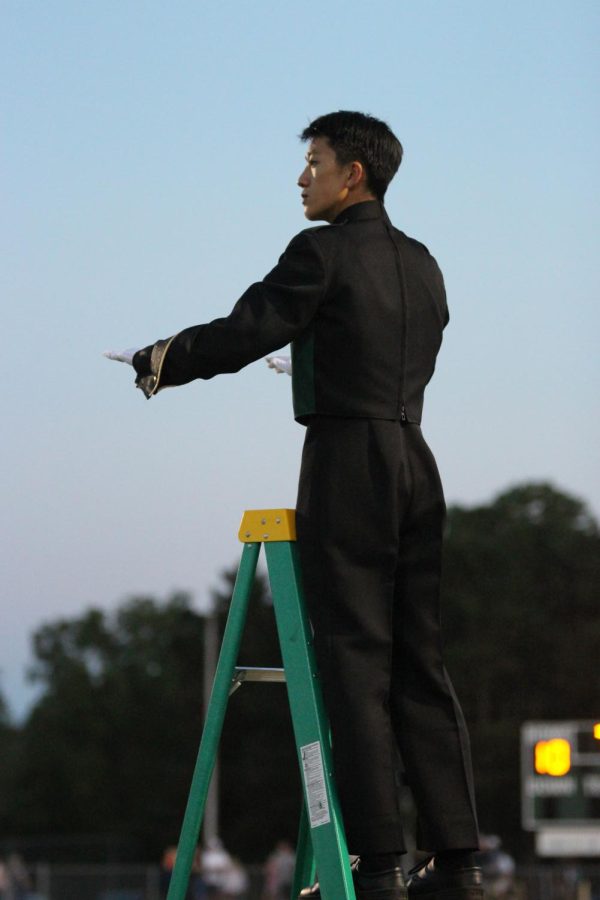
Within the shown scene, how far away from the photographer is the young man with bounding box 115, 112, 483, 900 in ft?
12.6

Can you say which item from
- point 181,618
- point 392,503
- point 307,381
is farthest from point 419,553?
point 181,618

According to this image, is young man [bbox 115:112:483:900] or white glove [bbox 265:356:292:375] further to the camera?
white glove [bbox 265:356:292:375]

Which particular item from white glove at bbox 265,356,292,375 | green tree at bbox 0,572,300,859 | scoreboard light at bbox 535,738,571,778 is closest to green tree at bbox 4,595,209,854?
Result: green tree at bbox 0,572,300,859

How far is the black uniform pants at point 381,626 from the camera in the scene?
3.84 meters

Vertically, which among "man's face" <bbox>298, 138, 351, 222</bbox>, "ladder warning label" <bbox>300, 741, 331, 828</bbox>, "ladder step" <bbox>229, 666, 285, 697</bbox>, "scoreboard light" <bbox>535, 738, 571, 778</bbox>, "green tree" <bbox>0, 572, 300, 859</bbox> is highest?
"man's face" <bbox>298, 138, 351, 222</bbox>

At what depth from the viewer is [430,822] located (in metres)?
4.05

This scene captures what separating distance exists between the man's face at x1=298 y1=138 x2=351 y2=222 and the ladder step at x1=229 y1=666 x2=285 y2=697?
117cm

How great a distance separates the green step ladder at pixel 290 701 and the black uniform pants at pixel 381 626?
35mm

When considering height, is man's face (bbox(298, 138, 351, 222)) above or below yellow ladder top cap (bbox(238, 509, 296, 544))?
above

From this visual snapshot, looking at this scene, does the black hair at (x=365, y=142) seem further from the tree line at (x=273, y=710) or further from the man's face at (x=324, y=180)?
the tree line at (x=273, y=710)

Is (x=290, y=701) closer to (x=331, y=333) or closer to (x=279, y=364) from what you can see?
(x=331, y=333)

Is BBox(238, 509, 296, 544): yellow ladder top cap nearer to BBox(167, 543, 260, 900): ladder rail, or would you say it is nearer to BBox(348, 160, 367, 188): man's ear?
BBox(167, 543, 260, 900): ladder rail

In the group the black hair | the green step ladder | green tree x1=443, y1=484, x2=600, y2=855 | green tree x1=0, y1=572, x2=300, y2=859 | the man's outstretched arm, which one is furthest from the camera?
green tree x1=0, y1=572, x2=300, y2=859

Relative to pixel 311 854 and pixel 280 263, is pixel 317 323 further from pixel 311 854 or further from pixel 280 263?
pixel 311 854
